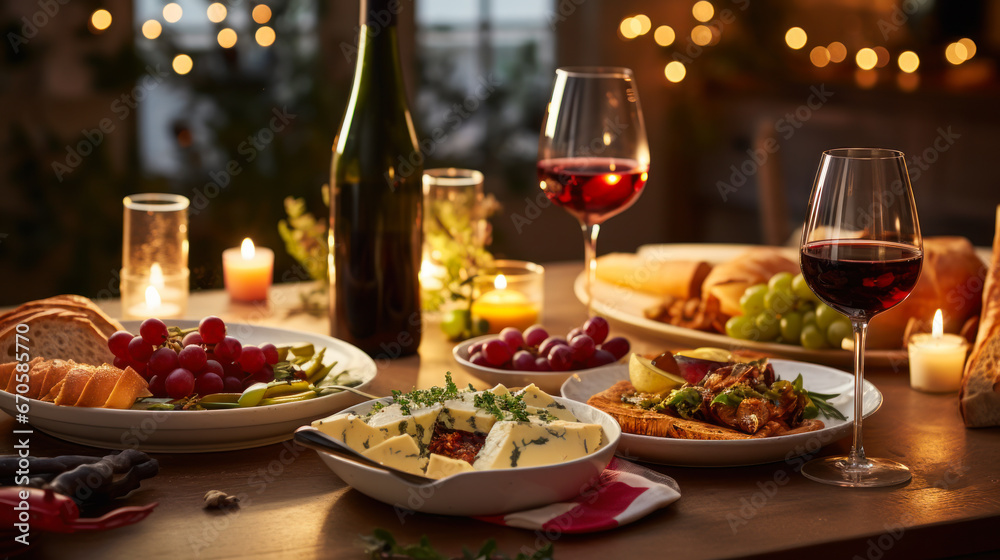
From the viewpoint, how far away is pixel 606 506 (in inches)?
35.4

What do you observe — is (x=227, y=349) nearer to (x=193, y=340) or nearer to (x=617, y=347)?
(x=193, y=340)

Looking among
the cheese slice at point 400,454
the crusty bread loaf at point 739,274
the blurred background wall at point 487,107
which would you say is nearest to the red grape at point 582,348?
the crusty bread loaf at point 739,274

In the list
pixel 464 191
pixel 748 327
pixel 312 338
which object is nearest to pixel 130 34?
pixel 464 191

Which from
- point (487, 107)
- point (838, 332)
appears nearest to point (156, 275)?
point (838, 332)

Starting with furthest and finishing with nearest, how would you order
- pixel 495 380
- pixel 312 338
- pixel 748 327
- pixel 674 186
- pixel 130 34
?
pixel 674 186
pixel 130 34
pixel 748 327
pixel 312 338
pixel 495 380

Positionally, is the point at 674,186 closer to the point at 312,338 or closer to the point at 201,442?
the point at 312,338

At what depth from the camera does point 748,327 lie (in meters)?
1.48

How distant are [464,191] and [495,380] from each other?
0.58 metres

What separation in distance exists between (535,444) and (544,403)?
106 mm

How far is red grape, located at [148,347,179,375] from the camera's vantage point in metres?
1.09

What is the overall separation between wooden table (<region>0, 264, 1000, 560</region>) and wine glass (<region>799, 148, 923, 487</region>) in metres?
0.06

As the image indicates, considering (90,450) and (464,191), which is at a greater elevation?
(464,191)

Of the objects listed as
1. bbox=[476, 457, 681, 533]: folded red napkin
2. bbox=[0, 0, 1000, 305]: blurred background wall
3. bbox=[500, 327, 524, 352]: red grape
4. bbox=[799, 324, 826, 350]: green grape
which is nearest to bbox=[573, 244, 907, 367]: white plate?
bbox=[799, 324, 826, 350]: green grape

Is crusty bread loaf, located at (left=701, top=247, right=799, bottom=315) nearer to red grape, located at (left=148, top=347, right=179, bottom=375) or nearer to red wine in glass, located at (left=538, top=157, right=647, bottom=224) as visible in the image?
red wine in glass, located at (left=538, top=157, right=647, bottom=224)
